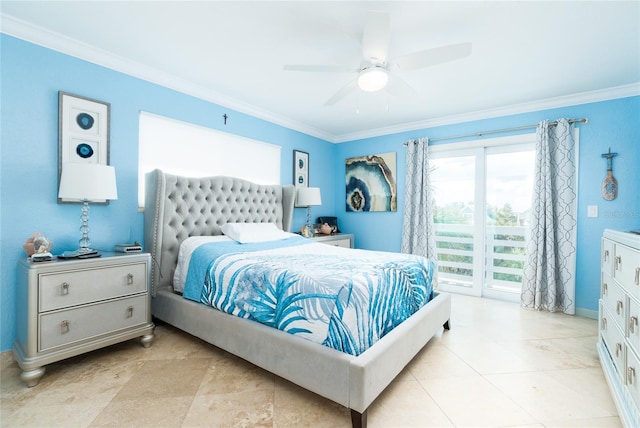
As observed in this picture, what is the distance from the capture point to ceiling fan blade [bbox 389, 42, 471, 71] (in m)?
1.81

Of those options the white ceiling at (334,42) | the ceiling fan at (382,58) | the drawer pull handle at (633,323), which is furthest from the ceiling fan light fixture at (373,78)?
the drawer pull handle at (633,323)

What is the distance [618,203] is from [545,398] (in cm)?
257

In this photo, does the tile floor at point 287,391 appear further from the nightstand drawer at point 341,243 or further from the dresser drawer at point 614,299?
the nightstand drawer at point 341,243

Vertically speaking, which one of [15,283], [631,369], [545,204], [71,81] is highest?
[71,81]

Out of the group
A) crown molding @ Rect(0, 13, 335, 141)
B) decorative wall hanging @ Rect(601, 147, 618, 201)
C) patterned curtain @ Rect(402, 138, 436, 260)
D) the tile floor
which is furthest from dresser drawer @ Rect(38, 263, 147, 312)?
decorative wall hanging @ Rect(601, 147, 618, 201)

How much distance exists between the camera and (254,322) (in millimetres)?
1984

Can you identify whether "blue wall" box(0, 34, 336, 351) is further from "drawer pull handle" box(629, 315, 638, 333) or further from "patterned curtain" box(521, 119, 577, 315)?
"patterned curtain" box(521, 119, 577, 315)

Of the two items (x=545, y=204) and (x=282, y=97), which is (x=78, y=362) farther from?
(x=545, y=204)

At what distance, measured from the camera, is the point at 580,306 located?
329 centimetres

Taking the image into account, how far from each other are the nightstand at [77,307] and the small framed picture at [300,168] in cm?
256

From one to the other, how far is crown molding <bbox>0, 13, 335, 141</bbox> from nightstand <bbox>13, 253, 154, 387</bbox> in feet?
5.58

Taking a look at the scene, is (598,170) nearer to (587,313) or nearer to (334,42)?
(587,313)

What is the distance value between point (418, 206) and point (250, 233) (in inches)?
99.2

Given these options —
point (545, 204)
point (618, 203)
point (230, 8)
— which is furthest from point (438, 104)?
point (230, 8)
